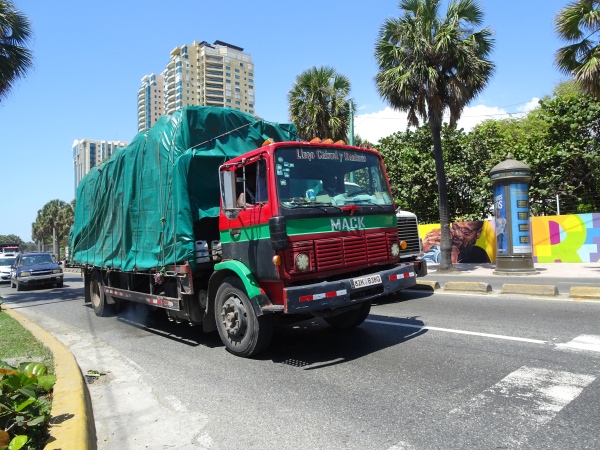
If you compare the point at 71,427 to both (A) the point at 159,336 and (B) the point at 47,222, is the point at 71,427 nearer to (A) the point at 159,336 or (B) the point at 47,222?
(A) the point at 159,336

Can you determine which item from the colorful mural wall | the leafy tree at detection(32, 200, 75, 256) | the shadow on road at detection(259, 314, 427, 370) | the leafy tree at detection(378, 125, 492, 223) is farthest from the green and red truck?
the leafy tree at detection(32, 200, 75, 256)

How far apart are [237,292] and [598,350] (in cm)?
435

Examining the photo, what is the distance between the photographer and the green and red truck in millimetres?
5234

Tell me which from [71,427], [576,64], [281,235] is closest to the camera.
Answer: [71,427]

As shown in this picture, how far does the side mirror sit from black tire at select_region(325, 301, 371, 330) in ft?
8.14

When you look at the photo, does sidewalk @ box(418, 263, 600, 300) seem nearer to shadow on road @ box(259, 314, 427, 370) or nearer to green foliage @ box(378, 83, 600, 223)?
shadow on road @ box(259, 314, 427, 370)

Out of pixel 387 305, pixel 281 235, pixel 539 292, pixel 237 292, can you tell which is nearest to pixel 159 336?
pixel 237 292

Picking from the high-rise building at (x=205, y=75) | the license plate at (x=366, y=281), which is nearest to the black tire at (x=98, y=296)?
the license plate at (x=366, y=281)

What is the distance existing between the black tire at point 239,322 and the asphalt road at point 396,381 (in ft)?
0.68

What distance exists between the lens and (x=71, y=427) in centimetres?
345

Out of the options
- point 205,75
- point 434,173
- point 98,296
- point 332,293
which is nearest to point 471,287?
point 332,293

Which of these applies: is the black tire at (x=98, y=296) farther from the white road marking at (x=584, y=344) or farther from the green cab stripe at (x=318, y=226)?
the white road marking at (x=584, y=344)

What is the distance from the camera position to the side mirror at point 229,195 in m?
5.50

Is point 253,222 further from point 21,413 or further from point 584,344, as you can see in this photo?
point 584,344
